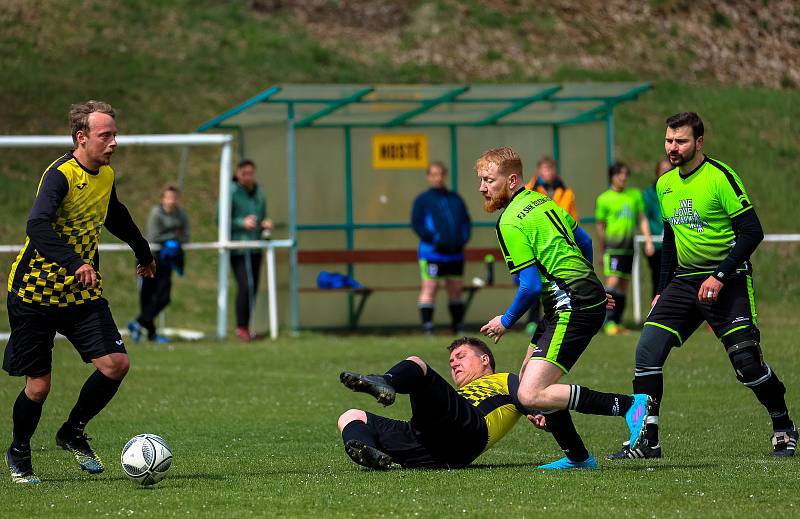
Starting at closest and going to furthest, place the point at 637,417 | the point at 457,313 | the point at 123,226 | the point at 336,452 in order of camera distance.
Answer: the point at 637,417
the point at 123,226
the point at 336,452
the point at 457,313

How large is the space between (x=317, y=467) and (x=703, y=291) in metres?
2.69

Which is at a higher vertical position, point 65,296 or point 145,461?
point 65,296

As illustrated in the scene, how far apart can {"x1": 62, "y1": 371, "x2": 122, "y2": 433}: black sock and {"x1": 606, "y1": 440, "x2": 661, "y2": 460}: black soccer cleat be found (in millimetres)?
3202

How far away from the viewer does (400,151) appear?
69.1 feet

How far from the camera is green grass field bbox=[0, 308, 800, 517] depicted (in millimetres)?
6969

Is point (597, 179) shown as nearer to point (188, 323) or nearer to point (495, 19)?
point (188, 323)

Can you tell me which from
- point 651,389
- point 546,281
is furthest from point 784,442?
point 546,281

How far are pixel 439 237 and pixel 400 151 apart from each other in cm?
302

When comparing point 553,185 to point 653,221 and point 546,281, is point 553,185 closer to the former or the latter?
point 653,221

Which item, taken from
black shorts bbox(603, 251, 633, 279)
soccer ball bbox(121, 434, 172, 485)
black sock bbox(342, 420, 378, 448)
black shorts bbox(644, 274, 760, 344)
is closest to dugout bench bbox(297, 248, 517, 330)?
black shorts bbox(603, 251, 633, 279)

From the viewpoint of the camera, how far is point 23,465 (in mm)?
8055

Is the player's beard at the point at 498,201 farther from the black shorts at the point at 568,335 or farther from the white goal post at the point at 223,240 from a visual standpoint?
the white goal post at the point at 223,240

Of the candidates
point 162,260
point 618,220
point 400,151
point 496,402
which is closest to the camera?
point 496,402

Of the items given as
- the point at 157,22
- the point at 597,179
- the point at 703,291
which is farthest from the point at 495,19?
the point at 703,291
